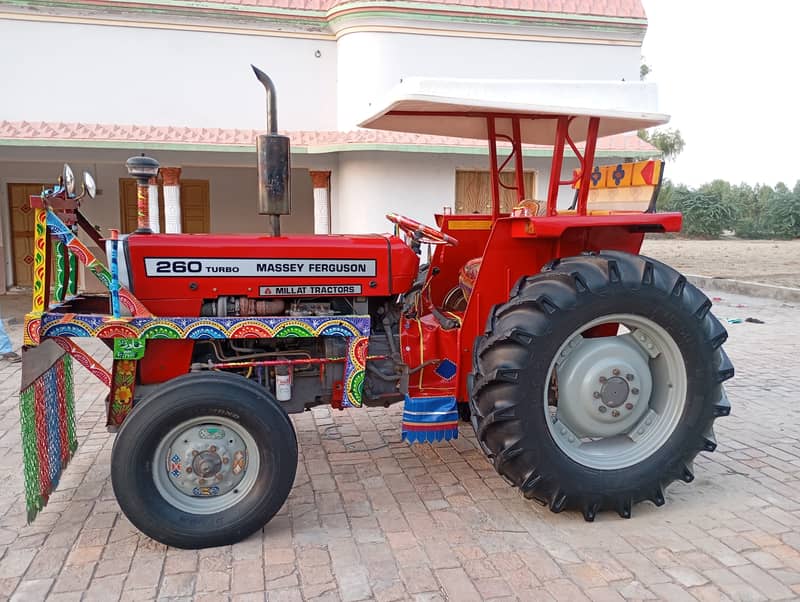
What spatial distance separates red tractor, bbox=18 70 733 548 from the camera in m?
3.06

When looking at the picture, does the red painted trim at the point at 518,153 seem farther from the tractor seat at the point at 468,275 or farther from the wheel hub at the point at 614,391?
the wheel hub at the point at 614,391

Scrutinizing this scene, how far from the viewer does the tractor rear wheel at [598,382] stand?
314cm

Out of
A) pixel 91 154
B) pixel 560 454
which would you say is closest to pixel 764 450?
pixel 560 454

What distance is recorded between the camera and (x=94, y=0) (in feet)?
30.9

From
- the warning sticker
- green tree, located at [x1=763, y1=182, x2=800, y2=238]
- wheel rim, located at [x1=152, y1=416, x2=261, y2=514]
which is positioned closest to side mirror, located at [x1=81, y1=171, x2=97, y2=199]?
the warning sticker

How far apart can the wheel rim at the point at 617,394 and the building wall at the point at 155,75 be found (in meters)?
8.12

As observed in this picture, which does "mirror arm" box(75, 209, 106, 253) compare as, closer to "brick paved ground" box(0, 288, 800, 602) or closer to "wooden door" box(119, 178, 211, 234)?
"brick paved ground" box(0, 288, 800, 602)

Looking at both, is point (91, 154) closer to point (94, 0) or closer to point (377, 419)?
point (94, 0)

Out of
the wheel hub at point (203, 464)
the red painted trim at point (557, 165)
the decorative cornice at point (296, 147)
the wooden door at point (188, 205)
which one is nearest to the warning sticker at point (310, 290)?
the wheel hub at point (203, 464)

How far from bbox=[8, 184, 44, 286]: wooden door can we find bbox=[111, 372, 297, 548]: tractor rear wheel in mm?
11393

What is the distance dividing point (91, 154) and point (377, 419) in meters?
7.28

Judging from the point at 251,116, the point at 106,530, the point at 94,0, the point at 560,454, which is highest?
the point at 94,0

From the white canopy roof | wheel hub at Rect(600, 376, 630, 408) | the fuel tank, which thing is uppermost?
the white canopy roof

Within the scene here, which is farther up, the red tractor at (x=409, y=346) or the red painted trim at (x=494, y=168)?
the red painted trim at (x=494, y=168)
